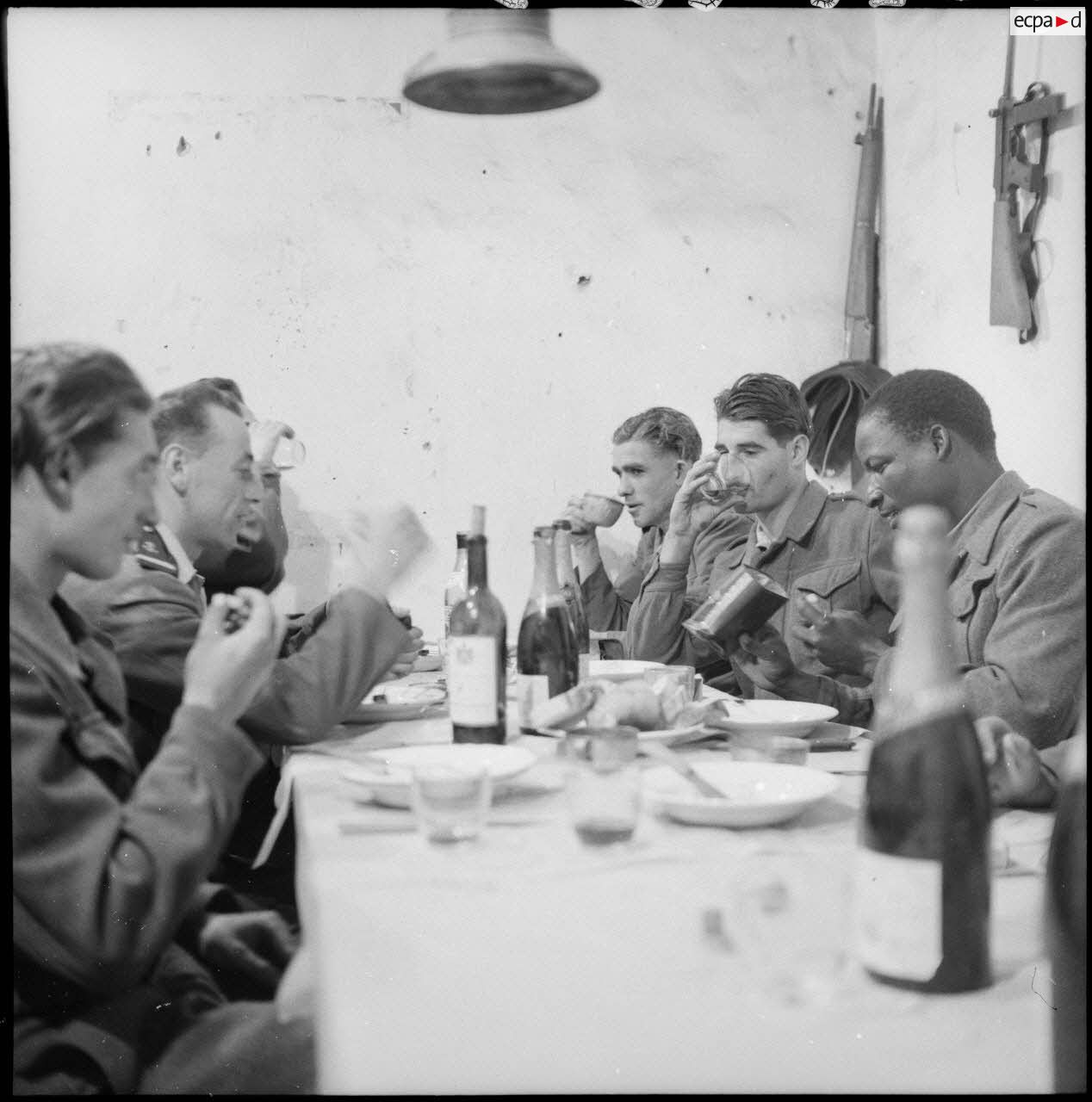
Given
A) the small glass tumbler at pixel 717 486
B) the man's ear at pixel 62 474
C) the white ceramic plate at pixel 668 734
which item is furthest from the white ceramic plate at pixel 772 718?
the small glass tumbler at pixel 717 486

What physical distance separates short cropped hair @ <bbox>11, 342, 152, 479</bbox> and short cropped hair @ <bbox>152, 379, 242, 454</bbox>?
30 cm

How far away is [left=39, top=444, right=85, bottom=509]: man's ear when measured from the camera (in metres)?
1.06

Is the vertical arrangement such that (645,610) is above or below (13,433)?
below

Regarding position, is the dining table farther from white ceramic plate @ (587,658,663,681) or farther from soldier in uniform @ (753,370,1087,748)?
white ceramic plate @ (587,658,663,681)

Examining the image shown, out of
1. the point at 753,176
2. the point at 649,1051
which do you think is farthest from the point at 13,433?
the point at 753,176

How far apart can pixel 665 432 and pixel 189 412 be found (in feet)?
3.83

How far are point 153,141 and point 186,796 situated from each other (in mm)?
846

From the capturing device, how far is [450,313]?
1738 millimetres

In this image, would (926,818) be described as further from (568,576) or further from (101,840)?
(568,576)

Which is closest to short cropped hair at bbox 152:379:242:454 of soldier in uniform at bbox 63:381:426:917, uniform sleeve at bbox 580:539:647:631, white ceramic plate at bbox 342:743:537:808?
soldier in uniform at bbox 63:381:426:917

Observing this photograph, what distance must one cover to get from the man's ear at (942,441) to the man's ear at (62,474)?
4.21 feet

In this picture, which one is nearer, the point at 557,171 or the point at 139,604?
the point at 139,604

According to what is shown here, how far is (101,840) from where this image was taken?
0.90 meters

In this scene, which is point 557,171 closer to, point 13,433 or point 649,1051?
point 13,433
